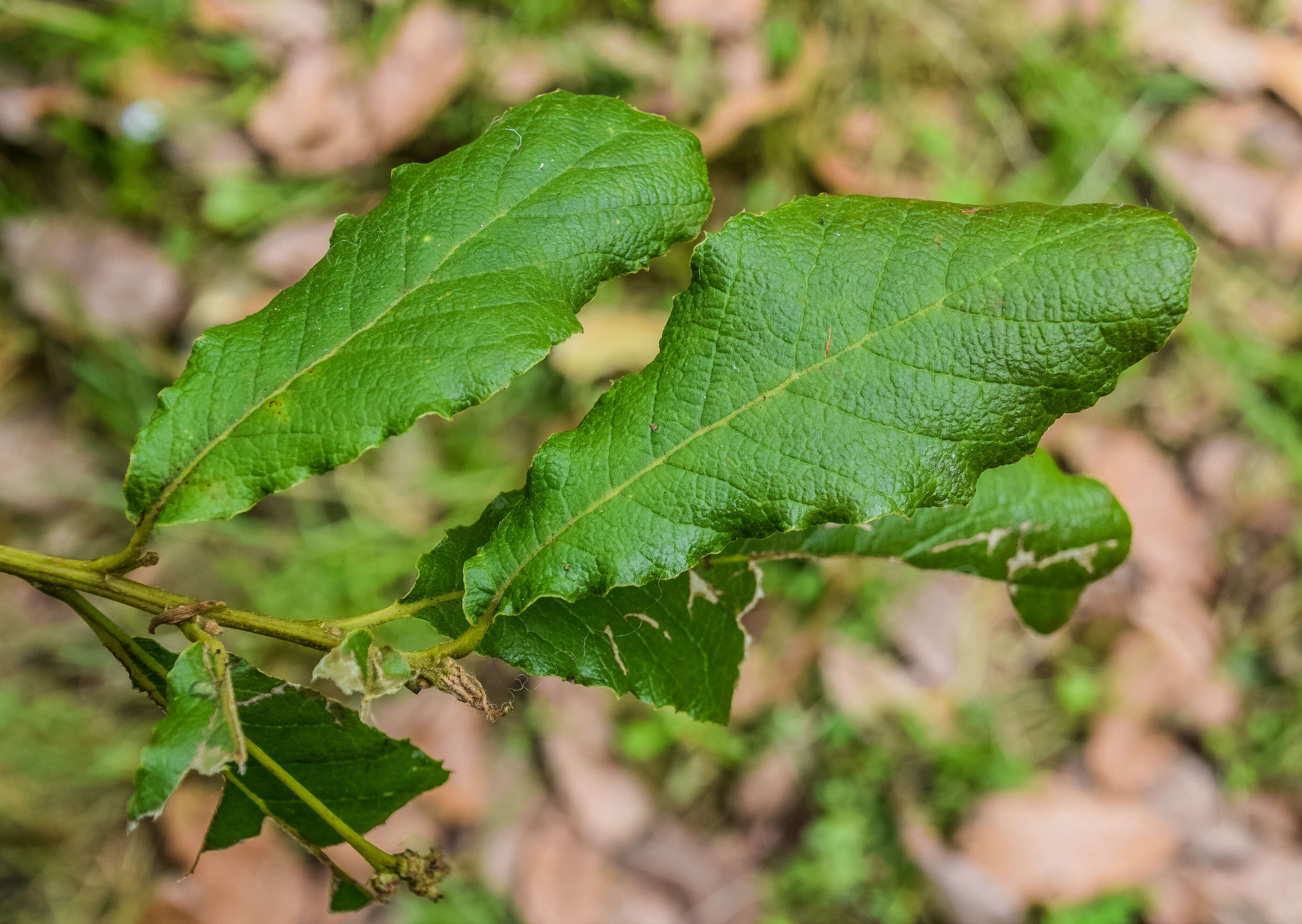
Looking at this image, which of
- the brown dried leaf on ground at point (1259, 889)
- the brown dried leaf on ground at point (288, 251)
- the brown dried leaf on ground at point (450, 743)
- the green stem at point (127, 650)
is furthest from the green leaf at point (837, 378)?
the brown dried leaf on ground at point (1259, 889)

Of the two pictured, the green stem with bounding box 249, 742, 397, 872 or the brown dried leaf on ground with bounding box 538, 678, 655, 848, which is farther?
the brown dried leaf on ground with bounding box 538, 678, 655, 848

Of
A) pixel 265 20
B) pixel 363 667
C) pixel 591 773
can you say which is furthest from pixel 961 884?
pixel 265 20

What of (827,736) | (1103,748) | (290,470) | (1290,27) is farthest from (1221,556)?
(290,470)

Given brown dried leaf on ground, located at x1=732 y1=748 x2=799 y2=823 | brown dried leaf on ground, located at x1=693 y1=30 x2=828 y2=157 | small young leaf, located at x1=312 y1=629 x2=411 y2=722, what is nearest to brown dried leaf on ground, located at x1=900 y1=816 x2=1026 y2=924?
brown dried leaf on ground, located at x1=732 y1=748 x2=799 y2=823

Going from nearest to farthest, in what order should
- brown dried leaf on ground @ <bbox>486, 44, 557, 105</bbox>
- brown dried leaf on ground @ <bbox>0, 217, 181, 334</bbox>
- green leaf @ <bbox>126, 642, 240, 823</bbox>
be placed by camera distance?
1. green leaf @ <bbox>126, 642, 240, 823</bbox>
2. brown dried leaf on ground @ <bbox>0, 217, 181, 334</bbox>
3. brown dried leaf on ground @ <bbox>486, 44, 557, 105</bbox>

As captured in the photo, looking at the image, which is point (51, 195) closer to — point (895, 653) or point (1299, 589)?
point (895, 653)

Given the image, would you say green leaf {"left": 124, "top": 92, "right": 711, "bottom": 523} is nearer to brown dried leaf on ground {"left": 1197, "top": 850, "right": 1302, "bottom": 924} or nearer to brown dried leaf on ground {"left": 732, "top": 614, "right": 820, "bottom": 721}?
brown dried leaf on ground {"left": 732, "top": 614, "right": 820, "bottom": 721}
